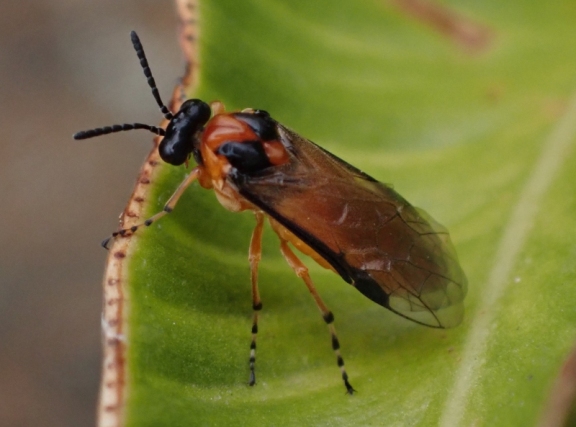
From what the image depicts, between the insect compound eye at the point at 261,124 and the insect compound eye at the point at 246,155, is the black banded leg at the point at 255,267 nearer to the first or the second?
the insect compound eye at the point at 246,155

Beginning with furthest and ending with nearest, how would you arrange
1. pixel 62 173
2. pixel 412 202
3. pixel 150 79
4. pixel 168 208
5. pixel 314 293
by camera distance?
pixel 62 173, pixel 412 202, pixel 150 79, pixel 314 293, pixel 168 208

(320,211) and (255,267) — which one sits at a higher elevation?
(320,211)

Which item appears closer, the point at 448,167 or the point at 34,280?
the point at 448,167

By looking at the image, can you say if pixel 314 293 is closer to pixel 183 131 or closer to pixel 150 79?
pixel 183 131

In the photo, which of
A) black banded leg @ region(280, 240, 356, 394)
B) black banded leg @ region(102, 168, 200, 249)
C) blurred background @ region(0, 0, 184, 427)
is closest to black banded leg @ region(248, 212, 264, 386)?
black banded leg @ region(280, 240, 356, 394)

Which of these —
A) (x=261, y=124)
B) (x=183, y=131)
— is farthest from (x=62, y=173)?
Answer: (x=261, y=124)

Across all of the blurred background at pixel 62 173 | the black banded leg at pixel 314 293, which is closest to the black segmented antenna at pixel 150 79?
the black banded leg at pixel 314 293

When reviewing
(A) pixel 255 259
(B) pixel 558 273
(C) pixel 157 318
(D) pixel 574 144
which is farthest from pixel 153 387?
(D) pixel 574 144

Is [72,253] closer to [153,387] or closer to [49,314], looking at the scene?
[49,314]
